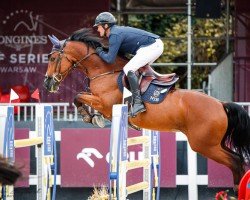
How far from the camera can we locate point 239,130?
10.2 metres

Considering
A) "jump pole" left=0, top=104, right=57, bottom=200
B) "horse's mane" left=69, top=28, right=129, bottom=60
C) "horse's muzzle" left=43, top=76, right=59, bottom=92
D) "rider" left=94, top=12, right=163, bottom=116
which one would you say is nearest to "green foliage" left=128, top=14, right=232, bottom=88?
"horse's mane" left=69, top=28, right=129, bottom=60

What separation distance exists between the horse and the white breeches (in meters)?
5.42

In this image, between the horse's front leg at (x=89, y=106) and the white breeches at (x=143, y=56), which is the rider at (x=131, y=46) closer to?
the white breeches at (x=143, y=56)

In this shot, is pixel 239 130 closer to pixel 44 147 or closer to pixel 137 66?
pixel 137 66

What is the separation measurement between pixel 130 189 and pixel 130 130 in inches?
117

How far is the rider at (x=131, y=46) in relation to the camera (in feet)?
32.4

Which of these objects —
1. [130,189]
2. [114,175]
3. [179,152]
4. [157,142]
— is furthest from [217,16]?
[114,175]

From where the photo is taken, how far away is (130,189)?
29.8ft

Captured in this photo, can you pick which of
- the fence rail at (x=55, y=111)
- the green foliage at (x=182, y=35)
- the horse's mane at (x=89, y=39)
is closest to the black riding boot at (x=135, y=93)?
the horse's mane at (x=89, y=39)

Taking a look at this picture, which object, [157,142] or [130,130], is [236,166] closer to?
[157,142]

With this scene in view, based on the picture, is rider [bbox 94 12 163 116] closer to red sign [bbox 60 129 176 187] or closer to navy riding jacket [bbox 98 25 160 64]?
navy riding jacket [bbox 98 25 160 64]

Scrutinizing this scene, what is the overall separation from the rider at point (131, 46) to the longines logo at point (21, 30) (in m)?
5.63

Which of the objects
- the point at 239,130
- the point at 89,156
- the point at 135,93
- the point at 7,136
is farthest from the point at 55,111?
the point at 7,136

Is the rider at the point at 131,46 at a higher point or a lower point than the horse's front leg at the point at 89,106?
higher
